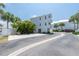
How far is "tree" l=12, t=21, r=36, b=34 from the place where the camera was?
6.62m

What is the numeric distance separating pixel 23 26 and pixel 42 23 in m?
0.67

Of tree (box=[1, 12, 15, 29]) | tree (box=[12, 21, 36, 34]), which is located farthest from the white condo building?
tree (box=[1, 12, 15, 29])

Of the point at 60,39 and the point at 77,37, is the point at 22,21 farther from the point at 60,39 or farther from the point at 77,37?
the point at 77,37

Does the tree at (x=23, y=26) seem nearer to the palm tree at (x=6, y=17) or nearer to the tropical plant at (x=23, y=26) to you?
the tropical plant at (x=23, y=26)

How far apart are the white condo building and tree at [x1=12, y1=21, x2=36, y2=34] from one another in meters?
0.15

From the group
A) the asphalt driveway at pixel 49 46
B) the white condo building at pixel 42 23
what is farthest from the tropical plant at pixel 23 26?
the asphalt driveway at pixel 49 46

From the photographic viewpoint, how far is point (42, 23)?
270 inches

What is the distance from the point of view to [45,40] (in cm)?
680

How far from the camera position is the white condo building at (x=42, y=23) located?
22.0 feet

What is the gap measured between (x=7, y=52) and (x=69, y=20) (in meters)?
2.16

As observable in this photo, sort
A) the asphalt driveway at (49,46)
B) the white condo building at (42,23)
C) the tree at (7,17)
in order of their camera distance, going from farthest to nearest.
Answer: the white condo building at (42,23) < the tree at (7,17) < the asphalt driveway at (49,46)

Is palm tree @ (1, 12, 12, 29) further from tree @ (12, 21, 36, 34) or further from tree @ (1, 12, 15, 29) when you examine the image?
tree @ (12, 21, 36, 34)

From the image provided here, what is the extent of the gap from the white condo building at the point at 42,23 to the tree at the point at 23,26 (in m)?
0.15

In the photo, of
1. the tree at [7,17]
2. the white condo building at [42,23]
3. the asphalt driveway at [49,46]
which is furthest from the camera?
the white condo building at [42,23]
